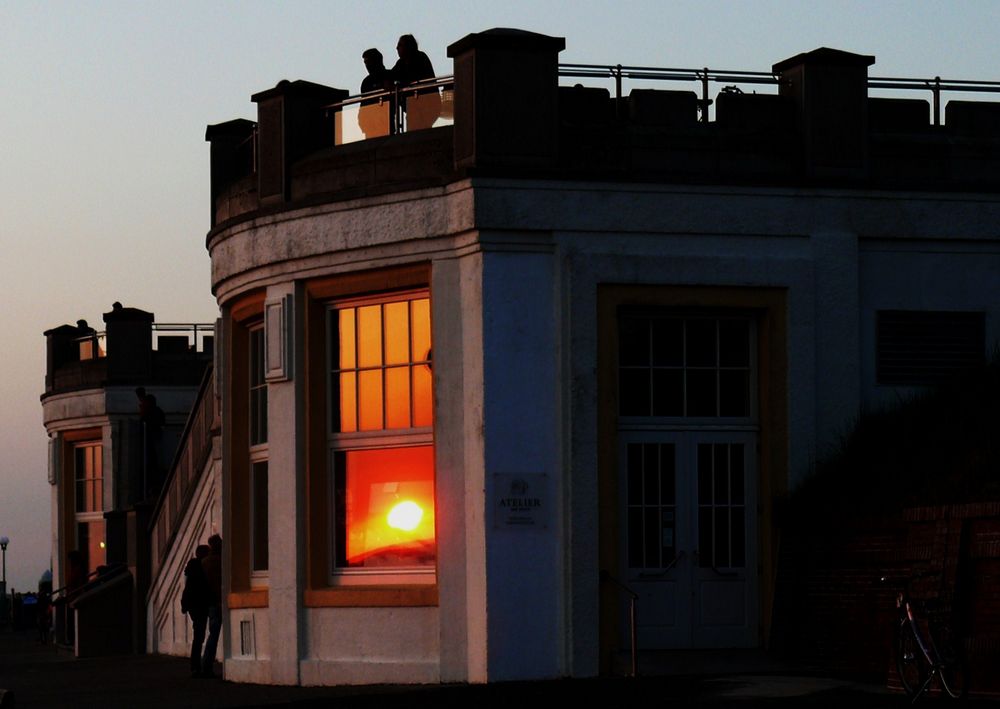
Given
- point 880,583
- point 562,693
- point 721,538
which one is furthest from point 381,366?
point 880,583

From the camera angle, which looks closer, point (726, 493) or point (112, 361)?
point (726, 493)

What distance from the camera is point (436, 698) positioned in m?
17.2

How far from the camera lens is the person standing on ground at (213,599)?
78.1 feet

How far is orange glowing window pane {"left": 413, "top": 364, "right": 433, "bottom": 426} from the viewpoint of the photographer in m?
20.1

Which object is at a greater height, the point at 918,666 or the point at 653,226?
the point at 653,226

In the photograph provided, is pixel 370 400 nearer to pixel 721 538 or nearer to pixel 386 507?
pixel 386 507

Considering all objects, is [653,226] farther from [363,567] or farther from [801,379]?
[363,567]

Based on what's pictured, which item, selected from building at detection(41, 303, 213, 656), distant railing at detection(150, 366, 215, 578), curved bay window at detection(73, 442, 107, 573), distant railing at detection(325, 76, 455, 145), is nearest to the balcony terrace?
distant railing at detection(325, 76, 455, 145)

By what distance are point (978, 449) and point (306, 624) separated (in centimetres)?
692

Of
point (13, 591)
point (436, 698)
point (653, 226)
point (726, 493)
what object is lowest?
point (13, 591)

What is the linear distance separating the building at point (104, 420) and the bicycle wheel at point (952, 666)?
74.7 ft

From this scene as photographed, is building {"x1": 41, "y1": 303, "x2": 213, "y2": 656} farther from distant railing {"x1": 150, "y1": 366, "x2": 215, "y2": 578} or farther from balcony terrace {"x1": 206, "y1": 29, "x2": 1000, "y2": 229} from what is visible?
balcony terrace {"x1": 206, "y1": 29, "x2": 1000, "y2": 229}

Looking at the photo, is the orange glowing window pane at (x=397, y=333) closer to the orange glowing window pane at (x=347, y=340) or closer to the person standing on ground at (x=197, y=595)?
the orange glowing window pane at (x=347, y=340)

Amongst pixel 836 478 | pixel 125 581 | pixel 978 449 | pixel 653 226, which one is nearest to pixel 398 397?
pixel 653 226
